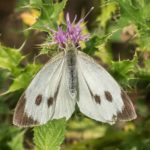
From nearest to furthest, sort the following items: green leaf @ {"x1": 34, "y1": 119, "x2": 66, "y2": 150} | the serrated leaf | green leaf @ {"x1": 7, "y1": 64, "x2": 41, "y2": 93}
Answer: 1. green leaf @ {"x1": 34, "y1": 119, "x2": 66, "y2": 150}
2. green leaf @ {"x1": 7, "y1": 64, "x2": 41, "y2": 93}
3. the serrated leaf

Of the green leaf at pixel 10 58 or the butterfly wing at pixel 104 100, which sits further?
the green leaf at pixel 10 58

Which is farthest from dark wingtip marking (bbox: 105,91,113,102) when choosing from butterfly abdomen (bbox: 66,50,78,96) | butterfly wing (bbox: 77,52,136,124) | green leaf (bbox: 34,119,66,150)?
green leaf (bbox: 34,119,66,150)

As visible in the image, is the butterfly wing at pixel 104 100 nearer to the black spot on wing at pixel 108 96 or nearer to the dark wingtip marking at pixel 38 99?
the black spot on wing at pixel 108 96

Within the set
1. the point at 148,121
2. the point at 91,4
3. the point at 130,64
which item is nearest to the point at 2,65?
the point at 130,64

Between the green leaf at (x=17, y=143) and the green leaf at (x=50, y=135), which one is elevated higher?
the green leaf at (x=50, y=135)

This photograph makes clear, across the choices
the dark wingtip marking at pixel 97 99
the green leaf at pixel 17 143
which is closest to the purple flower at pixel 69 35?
the dark wingtip marking at pixel 97 99

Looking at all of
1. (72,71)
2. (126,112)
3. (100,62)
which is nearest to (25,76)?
(72,71)

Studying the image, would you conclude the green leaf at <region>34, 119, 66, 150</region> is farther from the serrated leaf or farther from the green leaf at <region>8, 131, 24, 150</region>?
the serrated leaf
